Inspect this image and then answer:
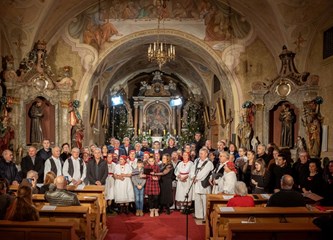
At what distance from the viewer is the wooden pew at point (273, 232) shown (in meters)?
4.43

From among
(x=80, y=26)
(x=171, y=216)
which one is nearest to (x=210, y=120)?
(x=80, y=26)

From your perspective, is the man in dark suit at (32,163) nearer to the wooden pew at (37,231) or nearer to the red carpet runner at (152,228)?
the red carpet runner at (152,228)

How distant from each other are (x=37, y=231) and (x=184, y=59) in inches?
633

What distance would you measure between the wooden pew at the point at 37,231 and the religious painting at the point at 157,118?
794 inches

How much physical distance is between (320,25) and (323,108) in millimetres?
2803

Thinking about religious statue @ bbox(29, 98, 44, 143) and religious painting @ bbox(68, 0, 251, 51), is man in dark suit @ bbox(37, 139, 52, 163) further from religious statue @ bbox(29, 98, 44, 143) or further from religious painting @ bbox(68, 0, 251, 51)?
religious painting @ bbox(68, 0, 251, 51)

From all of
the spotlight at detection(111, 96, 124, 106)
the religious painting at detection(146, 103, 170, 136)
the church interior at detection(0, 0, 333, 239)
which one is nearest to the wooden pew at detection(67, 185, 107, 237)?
the church interior at detection(0, 0, 333, 239)

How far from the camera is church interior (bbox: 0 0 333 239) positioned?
1216 cm

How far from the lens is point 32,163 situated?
29.6ft

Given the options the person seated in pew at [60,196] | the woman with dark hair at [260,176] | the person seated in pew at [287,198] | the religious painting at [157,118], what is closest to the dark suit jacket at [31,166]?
the person seated in pew at [60,196]

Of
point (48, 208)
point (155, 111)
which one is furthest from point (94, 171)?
point (155, 111)

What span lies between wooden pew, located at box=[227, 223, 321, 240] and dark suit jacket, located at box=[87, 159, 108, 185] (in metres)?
4.82

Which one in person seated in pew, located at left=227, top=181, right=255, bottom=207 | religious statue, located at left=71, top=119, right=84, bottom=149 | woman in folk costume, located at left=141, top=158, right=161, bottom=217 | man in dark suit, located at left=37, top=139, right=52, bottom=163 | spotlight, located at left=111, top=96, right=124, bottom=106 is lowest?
woman in folk costume, located at left=141, top=158, right=161, bottom=217

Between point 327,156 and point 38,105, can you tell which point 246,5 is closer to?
point 327,156
